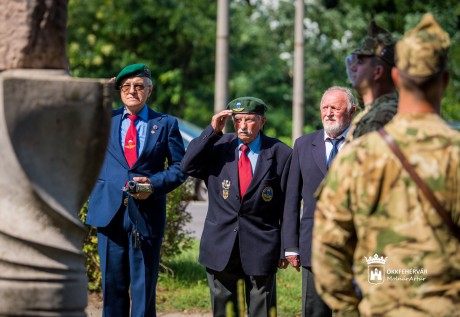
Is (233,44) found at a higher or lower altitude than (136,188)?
higher

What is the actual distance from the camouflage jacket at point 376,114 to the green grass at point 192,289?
4967 mm

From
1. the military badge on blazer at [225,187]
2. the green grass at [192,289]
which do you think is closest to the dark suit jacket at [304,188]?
the military badge on blazer at [225,187]

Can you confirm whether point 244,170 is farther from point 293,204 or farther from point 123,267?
point 123,267

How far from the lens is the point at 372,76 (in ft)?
16.8

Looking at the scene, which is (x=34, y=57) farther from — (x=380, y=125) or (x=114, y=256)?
(x=114, y=256)

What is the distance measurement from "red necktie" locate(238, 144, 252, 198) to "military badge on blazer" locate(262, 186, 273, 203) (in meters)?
0.12

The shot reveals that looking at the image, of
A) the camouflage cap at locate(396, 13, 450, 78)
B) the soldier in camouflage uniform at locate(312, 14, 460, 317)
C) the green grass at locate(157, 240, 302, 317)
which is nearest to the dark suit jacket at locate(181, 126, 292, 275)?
the green grass at locate(157, 240, 302, 317)

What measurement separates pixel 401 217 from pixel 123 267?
399 centimetres

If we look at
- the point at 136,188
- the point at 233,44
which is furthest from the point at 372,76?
the point at 233,44

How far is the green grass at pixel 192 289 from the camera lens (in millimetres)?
10242

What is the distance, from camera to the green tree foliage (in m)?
35.3

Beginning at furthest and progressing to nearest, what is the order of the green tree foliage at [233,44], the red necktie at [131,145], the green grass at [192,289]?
1. the green tree foliage at [233,44]
2. the green grass at [192,289]
3. the red necktie at [131,145]

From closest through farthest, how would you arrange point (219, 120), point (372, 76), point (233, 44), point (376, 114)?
1. point (376, 114)
2. point (372, 76)
3. point (219, 120)
4. point (233, 44)

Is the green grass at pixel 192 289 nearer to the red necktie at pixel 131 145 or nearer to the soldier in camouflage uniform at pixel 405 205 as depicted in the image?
the red necktie at pixel 131 145
